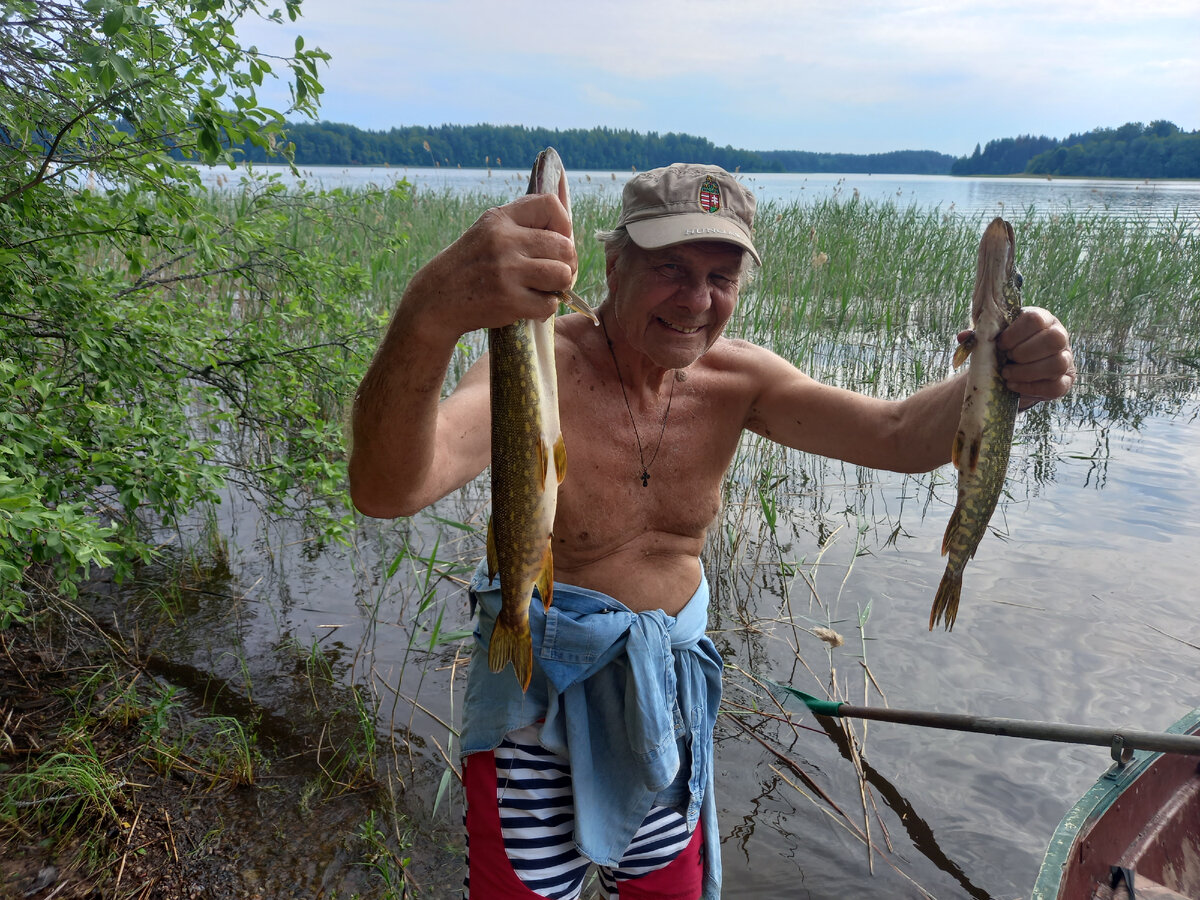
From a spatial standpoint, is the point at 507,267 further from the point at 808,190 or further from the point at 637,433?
the point at 808,190

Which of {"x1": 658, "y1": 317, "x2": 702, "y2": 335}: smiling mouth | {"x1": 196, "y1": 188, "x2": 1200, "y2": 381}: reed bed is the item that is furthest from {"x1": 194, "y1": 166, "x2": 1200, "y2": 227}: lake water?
{"x1": 658, "y1": 317, "x2": 702, "y2": 335}: smiling mouth

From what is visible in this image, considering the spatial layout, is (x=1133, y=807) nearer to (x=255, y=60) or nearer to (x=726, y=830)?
(x=726, y=830)

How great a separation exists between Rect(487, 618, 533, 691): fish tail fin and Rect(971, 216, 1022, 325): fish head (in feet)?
4.53

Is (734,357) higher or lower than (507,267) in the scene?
lower

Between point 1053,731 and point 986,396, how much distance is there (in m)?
1.39

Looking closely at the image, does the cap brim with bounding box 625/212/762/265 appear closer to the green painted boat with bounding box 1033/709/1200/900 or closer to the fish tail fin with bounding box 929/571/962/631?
the fish tail fin with bounding box 929/571/962/631

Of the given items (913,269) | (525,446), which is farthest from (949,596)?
(913,269)

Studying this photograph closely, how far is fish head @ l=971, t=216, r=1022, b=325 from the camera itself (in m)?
1.81

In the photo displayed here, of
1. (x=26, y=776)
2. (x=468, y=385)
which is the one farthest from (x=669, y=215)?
(x=26, y=776)

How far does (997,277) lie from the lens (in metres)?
1.86

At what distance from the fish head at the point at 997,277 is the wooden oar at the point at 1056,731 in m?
1.50

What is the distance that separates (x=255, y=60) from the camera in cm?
314

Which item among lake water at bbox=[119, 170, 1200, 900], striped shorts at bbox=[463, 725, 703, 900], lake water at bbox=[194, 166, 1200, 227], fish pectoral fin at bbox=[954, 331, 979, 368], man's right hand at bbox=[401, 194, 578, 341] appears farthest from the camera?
lake water at bbox=[194, 166, 1200, 227]

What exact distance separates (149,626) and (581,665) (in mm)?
3499
